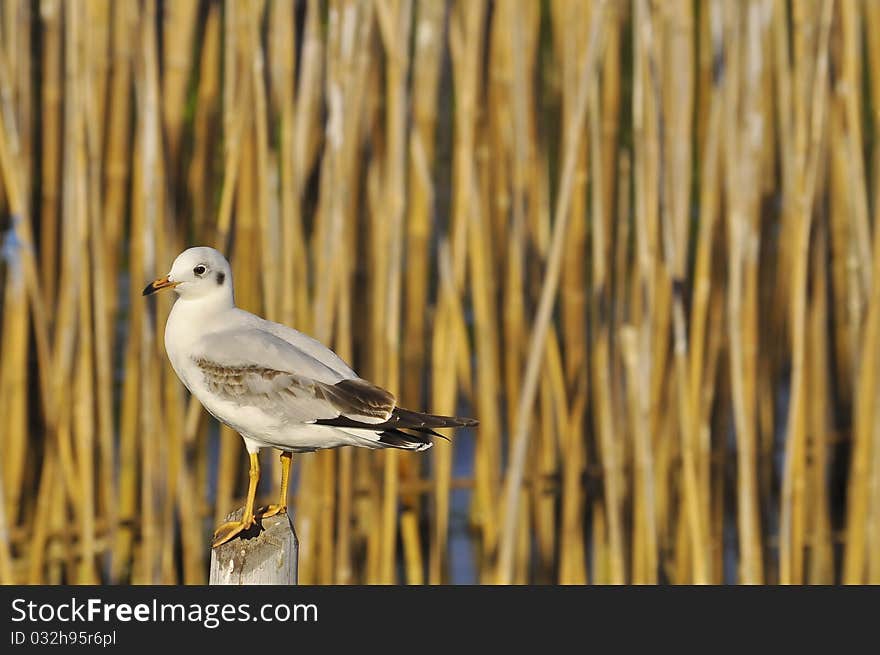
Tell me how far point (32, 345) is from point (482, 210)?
1464 millimetres

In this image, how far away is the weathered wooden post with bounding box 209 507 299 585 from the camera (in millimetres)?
2662

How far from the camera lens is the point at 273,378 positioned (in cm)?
271

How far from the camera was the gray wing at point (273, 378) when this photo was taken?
2631 millimetres

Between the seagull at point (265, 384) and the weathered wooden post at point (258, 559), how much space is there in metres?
0.05

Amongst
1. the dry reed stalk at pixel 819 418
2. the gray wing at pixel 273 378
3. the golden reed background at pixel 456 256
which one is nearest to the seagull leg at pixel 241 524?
the gray wing at pixel 273 378

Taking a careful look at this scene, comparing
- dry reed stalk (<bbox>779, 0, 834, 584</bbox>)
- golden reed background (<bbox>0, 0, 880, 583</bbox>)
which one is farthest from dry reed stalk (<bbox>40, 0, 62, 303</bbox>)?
dry reed stalk (<bbox>779, 0, 834, 584</bbox>)

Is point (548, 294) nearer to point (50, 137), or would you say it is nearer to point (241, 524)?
point (241, 524)

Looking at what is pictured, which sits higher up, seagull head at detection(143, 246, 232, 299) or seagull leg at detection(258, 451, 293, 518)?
seagull head at detection(143, 246, 232, 299)

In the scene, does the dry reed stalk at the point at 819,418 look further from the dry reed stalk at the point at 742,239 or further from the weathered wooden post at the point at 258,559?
the weathered wooden post at the point at 258,559

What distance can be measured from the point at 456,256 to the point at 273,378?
1.32 metres

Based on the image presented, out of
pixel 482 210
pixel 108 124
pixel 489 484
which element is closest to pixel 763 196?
pixel 482 210

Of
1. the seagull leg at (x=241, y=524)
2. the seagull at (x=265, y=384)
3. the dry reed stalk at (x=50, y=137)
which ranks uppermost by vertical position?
the dry reed stalk at (x=50, y=137)

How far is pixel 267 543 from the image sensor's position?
8.86 feet

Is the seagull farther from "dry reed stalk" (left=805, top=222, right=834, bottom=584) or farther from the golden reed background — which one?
"dry reed stalk" (left=805, top=222, right=834, bottom=584)
